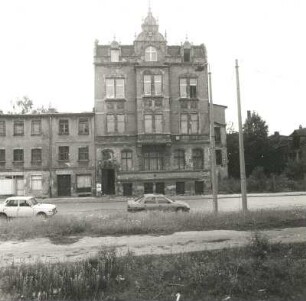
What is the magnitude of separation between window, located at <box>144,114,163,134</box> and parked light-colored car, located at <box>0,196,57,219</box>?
841 inches

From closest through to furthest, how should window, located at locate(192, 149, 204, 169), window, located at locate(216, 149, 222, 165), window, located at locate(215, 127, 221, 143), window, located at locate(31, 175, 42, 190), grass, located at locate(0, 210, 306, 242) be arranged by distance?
1. grass, located at locate(0, 210, 306, 242)
2. window, located at locate(31, 175, 42, 190)
3. window, located at locate(192, 149, 204, 169)
4. window, located at locate(216, 149, 222, 165)
5. window, located at locate(215, 127, 221, 143)

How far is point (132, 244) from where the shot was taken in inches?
550

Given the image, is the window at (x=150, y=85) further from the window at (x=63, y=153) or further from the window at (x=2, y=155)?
the window at (x=2, y=155)

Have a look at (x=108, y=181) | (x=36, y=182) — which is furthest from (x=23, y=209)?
(x=36, y=182)

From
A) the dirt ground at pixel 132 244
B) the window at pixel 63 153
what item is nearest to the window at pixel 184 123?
the window at pixel 63 153

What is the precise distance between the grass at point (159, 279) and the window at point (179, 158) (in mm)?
32519

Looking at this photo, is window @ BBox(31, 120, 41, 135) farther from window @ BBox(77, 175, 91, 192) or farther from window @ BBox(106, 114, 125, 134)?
window @ BBox(106, 114, 125, 134)

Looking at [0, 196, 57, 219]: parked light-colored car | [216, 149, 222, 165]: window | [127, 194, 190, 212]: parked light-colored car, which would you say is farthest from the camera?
[216, 149, 222, 165]: window

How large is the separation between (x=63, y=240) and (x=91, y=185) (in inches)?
1113

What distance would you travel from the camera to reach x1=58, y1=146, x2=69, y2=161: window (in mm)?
43487

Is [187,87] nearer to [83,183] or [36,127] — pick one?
[83,183]

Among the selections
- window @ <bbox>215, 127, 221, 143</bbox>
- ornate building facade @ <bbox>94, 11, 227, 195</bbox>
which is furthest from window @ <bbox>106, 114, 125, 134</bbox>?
window @ <bbox>215, 127, 221, 143</bbox>

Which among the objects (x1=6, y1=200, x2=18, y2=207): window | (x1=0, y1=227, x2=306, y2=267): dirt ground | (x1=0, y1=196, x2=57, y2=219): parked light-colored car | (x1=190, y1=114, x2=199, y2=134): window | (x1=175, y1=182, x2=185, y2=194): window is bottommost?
(x1=0, y1=227, x2=306, y2=267): dirt ground

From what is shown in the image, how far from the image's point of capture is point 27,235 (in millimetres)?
15695
